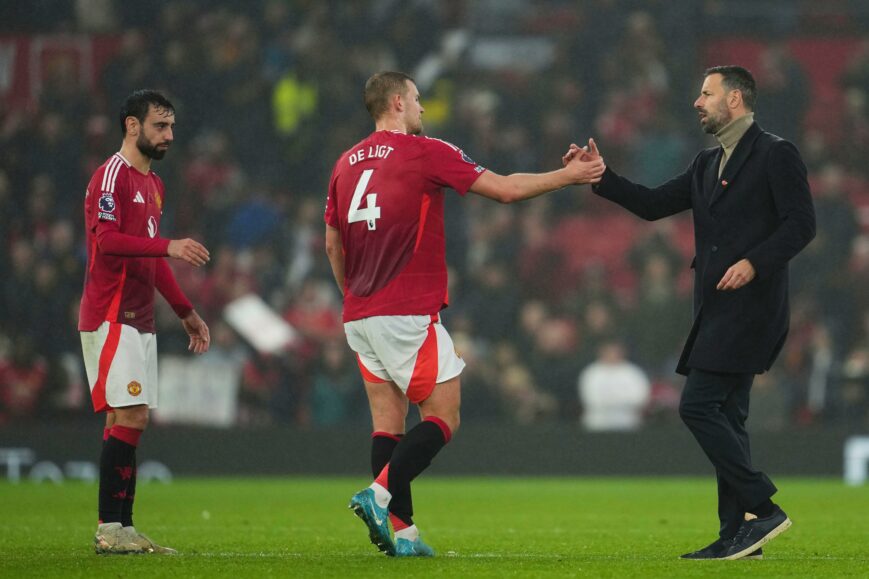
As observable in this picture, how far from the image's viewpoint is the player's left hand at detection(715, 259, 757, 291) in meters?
6.88

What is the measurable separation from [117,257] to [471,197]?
11718mm

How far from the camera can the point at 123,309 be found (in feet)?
25.3

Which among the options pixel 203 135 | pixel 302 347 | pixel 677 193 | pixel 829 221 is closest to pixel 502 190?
pixel 677 193

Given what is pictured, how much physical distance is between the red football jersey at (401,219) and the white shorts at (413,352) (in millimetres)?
56

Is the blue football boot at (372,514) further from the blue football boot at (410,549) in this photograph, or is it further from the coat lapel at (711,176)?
the coat lapel at (711,176)

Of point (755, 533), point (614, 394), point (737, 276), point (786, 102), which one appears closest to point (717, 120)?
point (737, 276)

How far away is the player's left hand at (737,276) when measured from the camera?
22.6 ft

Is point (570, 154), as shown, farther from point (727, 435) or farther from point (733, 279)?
point (727, 435)

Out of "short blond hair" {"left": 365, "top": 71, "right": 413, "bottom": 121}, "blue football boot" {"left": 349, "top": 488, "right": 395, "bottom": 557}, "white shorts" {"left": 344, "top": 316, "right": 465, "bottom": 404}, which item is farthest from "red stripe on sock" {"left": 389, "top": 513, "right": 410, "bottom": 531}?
"short blond hair" {"left": 365, "top": 71, "right": 413, "bottom": 121}

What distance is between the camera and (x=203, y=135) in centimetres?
2016

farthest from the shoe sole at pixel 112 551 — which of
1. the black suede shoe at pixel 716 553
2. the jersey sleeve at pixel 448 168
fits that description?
the black suede shoe at pixel 716 553

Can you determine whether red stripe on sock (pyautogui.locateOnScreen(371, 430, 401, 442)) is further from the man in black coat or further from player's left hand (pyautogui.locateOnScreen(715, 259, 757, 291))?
player's left hand (pyautogui.locateOnScreen(715, 259, 757, 291))

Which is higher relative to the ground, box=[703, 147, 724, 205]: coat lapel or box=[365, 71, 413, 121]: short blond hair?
box=[365, 71, 413, 121]: short blond hair

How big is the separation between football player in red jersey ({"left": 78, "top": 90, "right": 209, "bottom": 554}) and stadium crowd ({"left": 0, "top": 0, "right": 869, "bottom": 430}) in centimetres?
925
